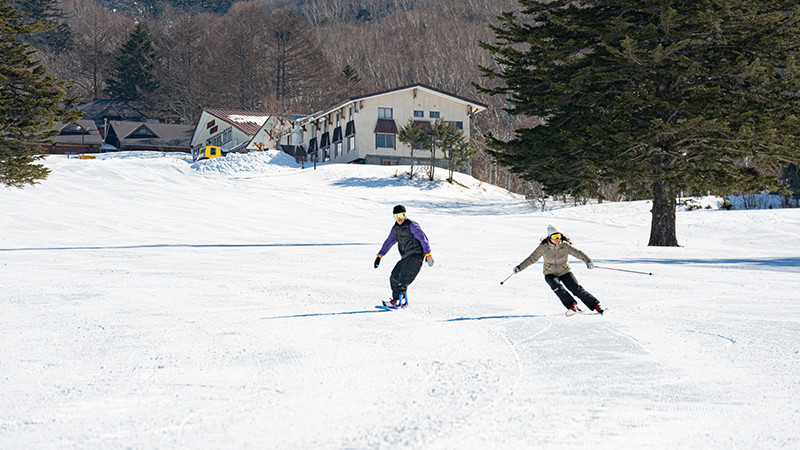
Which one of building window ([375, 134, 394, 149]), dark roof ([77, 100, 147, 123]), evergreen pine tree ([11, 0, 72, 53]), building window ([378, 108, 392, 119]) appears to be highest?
evergreen pine tree ([11, 0, 72, 53])

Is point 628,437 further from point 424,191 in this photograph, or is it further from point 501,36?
point 424,191

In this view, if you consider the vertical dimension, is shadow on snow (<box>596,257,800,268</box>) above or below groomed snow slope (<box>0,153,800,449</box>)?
above

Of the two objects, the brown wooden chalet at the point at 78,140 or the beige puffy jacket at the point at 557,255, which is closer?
the beige puffy jacket at the point at 557,255

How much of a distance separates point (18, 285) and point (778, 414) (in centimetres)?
1126

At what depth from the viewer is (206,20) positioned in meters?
106

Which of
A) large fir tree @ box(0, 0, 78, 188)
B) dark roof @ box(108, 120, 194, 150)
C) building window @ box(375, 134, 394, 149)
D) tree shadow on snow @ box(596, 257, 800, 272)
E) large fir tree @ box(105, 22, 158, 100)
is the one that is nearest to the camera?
tree shadow on snow @ box(596, 257, 800, 272)

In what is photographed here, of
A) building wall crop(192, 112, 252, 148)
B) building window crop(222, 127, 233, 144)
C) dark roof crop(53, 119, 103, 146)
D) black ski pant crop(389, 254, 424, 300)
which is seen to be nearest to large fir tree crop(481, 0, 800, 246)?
black ski pant crop(389, 254, 424, 300)

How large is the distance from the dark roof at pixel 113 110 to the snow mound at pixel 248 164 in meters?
41.1

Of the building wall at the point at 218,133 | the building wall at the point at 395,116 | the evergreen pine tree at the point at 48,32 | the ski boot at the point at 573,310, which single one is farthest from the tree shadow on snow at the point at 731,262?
the evergreen pine tree at the point at 48,32

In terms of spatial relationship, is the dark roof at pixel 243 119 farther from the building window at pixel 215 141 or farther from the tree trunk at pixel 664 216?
the tree trunk at pixel 664 216

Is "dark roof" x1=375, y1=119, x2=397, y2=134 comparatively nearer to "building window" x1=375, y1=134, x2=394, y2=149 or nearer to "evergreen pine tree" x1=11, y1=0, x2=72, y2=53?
"building window" x1=375, y1=134, x2=394, y2=149

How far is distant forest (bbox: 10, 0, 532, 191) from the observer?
3538 inches

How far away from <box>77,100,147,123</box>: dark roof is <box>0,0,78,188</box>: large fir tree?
67.4m

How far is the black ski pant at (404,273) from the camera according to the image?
9.78 meters
